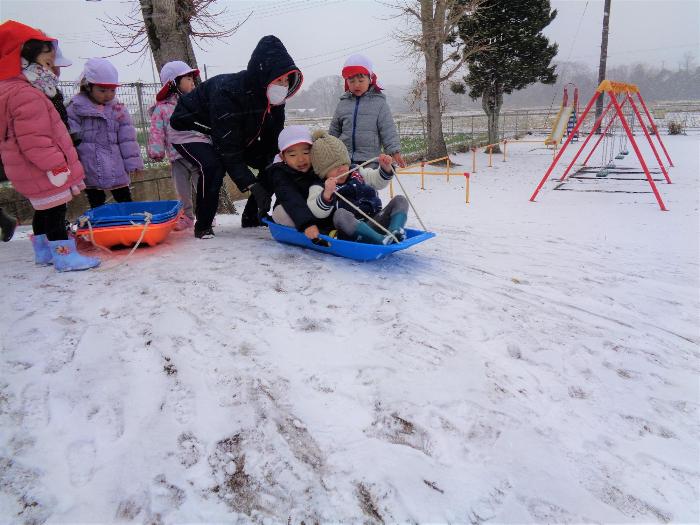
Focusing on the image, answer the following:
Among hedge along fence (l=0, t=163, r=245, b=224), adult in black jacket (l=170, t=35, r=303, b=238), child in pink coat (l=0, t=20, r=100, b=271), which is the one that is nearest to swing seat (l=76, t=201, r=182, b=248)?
child in pink coat (l=0, t=20, r=100, b=271)

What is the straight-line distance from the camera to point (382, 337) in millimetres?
2506

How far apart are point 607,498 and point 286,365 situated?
1409 millimetres

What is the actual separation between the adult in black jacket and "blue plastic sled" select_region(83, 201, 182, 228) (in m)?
0.40

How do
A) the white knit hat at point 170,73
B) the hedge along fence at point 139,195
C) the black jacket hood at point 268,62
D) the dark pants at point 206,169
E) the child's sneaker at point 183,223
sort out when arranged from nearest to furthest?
1. the black jacket hood at point 268,62
2. the dark pants at point 206,169
3. the white knit hat at point 170,73
4. the child's sneaker at point 183,223
5. the hedge along fence at point 139,195

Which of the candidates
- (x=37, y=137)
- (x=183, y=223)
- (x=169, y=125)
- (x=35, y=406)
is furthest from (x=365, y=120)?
(x=35, y=406)

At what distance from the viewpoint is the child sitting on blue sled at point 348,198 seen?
3.42 metres

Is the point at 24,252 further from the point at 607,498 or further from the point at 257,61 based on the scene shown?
the point at 607,498

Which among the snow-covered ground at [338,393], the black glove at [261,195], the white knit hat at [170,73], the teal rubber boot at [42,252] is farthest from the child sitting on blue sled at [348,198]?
the teal rubber boot at [42,252]

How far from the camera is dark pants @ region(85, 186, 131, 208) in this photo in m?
4.15

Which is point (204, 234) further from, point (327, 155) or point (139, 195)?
point (139, 195)

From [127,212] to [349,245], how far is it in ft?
7.08

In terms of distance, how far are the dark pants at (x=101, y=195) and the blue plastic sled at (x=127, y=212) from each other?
0.20 m

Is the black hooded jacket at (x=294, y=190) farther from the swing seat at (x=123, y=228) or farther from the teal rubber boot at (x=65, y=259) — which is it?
the teal rubber boot at (x=65, y=259)

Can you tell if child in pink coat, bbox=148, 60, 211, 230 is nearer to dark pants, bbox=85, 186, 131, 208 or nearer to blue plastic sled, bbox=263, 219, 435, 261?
dark pants, bbox=85, 186, 131, 208
